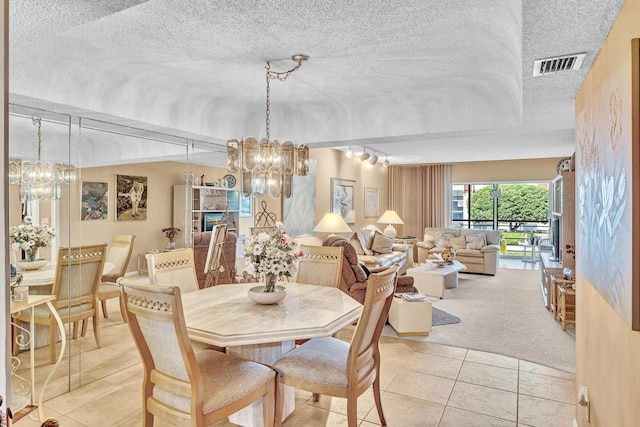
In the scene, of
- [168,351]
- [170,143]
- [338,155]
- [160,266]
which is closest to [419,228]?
[338,155]

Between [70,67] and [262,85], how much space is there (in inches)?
59.9

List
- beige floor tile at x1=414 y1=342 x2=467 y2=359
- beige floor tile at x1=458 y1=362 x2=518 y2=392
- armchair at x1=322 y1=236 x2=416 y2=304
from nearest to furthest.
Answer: beige floor tile at x1=458 y1=362 x2=518 y2=392, beige floor tile at x1=414 y1=342 x2=467 y2=359, armchair at x1=322 y1=236 x2=416 y2=304

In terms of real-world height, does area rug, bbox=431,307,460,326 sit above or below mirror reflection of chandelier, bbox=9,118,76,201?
below

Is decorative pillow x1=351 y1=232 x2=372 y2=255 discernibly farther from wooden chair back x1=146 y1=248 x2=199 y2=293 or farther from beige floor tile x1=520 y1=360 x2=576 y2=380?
wooden chair back x1=146 y1=248 x2=199 y2=293

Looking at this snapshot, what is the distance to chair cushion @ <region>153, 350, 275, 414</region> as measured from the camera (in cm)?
185

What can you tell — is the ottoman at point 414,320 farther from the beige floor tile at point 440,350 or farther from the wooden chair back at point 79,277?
the wooden chair back at point 79,277

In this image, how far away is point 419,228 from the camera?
33.4 feet

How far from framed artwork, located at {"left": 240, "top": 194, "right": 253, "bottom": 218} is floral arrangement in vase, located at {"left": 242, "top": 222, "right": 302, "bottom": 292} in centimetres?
280

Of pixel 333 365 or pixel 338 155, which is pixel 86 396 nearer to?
pixel 333 365

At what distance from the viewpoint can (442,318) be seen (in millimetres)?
4652

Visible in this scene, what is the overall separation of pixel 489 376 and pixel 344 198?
5.12 meters

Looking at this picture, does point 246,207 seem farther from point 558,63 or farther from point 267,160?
point 558,63

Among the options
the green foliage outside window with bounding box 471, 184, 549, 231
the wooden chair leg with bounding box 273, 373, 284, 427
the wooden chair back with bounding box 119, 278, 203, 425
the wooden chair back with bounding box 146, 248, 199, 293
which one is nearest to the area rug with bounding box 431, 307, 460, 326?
the wooden chair leg with bounding box 273, 373, 284, 427

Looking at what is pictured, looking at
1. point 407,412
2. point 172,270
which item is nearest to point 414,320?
point 407,412
